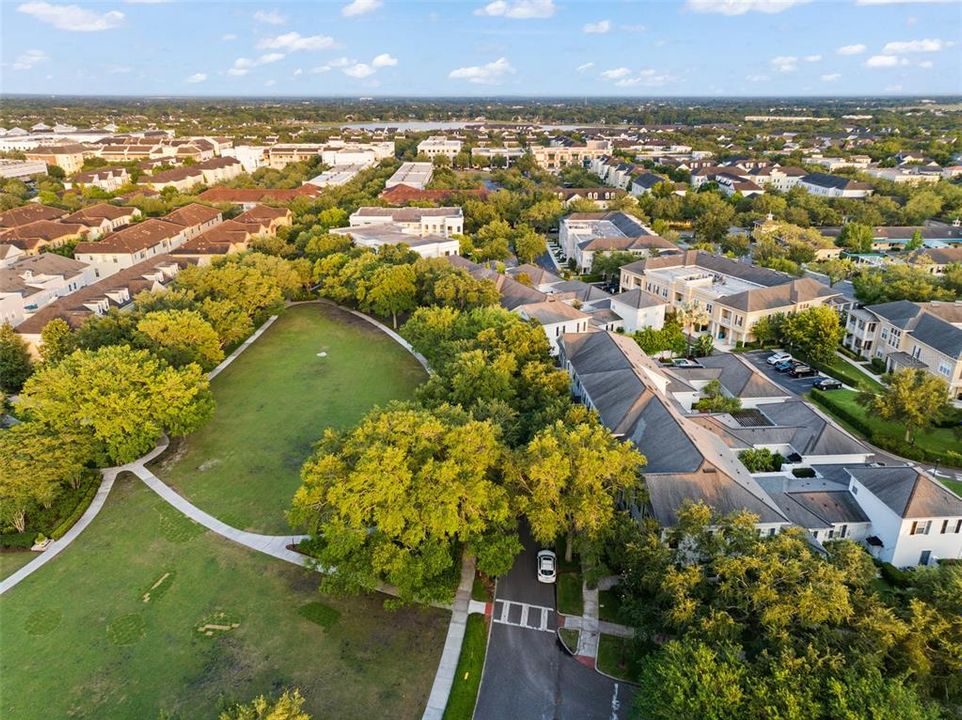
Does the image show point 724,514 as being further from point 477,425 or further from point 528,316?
point 528,316

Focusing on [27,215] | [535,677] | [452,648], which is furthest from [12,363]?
[27,215]

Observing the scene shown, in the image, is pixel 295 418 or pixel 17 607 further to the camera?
pixel 295 418

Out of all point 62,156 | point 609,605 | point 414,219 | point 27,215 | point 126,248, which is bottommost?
point 609,605

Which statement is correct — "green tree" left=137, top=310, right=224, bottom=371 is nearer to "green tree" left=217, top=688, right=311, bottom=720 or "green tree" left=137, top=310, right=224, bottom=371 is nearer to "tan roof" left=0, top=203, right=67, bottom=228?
"green tree" left=217, top=688, right=311, bottom=720

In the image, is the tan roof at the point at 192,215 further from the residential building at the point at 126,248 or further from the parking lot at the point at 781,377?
the parking lot at the point at 781,377

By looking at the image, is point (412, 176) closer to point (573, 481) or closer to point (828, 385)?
point (828, 385)

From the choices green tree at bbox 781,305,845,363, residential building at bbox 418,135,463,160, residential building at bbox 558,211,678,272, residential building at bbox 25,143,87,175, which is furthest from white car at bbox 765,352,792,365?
residential building at bbox 25,143,87,175

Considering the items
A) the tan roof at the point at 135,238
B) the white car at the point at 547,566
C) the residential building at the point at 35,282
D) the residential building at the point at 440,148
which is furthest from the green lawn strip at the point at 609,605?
the residential building at the point at 440,148

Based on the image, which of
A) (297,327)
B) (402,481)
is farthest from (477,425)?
(297,327)
